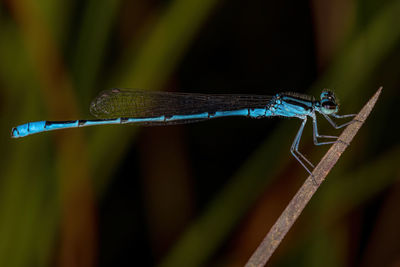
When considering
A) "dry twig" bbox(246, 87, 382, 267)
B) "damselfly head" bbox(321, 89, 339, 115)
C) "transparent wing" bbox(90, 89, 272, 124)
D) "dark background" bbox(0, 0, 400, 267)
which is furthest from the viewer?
"transparent wing" bbox(90, 89, 272, 124)

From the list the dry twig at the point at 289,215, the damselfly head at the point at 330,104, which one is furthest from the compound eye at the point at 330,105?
the dry twig at the point at 289,215

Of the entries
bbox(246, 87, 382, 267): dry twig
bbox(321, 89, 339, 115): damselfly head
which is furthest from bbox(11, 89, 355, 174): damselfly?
bbox(246, 87, 382, 267): dry twig

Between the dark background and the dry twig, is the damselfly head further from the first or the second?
the dry twig

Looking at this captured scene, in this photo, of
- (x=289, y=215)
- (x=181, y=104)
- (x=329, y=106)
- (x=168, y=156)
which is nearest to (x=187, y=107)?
(x=181, y=104)

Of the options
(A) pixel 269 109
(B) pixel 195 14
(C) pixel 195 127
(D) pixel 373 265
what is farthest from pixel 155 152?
(D) pixel 373 265

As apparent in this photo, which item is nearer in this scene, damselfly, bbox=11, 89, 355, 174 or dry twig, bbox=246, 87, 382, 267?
dry twig, bbox=246, 87, 382, 267

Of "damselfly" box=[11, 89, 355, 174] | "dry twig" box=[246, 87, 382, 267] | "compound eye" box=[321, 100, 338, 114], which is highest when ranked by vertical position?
"damselfly" box=[11, 89, 355, 174]

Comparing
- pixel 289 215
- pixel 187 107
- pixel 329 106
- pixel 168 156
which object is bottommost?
pixel 289 215

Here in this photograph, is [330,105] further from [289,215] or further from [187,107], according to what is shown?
[289,215]
